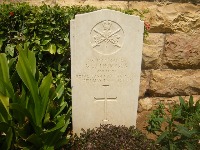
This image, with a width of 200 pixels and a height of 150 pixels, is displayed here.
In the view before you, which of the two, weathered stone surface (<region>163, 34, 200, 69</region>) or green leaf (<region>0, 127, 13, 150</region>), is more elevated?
weathered stone surface (<region>163, 34, 200, 69</region>)

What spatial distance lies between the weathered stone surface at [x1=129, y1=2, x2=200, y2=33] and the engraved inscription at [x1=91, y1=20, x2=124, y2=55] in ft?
2.83

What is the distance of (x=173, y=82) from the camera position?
3861 mm

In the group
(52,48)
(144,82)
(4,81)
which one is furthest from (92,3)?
(4,81)

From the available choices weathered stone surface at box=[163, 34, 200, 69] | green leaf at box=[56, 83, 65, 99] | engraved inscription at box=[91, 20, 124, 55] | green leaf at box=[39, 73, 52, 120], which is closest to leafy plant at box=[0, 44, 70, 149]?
green leaf at box=[39, 73, 52, 120]

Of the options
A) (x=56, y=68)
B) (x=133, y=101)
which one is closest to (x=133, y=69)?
(x=133, y=101)

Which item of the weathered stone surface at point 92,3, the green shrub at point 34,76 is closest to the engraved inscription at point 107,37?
the green shrub at point 34,76

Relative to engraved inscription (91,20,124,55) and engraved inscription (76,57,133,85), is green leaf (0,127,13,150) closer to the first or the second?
engraved inscription (76,57,133,85)

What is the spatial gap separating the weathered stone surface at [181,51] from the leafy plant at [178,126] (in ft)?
1.48

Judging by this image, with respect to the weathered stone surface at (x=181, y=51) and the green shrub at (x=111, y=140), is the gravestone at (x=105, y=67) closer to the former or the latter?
the green shrub at (x=111, y=140)

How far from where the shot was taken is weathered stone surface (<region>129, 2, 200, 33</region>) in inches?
140

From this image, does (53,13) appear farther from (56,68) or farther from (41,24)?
(56,68)

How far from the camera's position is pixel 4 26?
3.09 meters

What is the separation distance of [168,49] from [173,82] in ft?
1.55

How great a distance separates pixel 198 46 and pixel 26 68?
2.24 m
